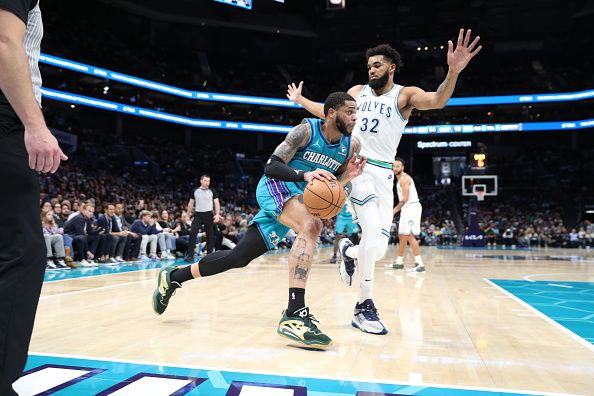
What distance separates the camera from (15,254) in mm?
1606

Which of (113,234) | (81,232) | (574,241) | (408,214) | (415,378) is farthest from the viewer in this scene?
(574,241)

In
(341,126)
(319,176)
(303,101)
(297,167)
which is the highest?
(303,101)

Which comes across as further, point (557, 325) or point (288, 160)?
point (557, 325)

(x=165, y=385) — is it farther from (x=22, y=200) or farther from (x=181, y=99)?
(x=181, y=99)

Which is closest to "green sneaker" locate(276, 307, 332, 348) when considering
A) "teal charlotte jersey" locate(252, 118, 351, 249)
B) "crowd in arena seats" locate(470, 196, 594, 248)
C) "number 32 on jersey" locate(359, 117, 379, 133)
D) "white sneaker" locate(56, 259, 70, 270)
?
"teal charlotte jersey" locate(252, 118, 351, 249)

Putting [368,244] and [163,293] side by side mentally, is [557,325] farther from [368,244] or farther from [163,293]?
[163,293]

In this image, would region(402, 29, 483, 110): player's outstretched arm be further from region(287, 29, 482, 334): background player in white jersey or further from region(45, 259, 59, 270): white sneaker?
region(45, 259, 59, 270): white sneaker

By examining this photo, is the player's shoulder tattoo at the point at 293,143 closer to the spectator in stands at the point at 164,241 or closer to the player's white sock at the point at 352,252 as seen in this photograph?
the player's white sock at the point at 352,252

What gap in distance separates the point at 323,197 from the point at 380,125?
131cm

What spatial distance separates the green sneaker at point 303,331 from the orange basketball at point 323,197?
69 cm

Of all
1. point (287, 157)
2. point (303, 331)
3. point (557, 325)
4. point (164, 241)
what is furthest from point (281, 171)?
point (164, 241)

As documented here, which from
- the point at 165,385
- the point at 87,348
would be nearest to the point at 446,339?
the point at 165,385

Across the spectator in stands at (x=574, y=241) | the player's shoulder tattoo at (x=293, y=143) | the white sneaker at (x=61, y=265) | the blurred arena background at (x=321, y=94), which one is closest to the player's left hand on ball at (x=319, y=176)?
the player's shoulder tattoo at (x=293, y=143)

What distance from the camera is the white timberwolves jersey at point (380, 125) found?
4.28 m
